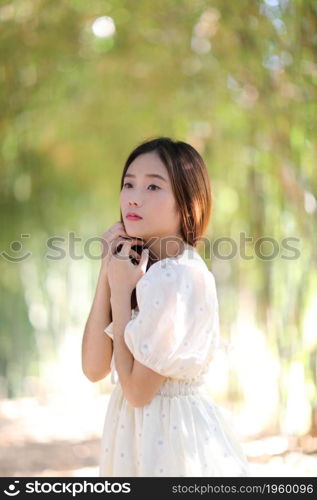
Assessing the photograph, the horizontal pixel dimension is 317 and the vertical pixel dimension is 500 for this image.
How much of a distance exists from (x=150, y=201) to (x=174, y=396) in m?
0.40

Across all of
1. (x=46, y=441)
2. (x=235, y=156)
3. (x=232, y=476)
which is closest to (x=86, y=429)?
(x=46, y=441)

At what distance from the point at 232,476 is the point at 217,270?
3.63 metres

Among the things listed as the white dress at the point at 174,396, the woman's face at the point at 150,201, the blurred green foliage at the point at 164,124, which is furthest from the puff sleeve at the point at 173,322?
the blurred green foliage at the point at 164,124

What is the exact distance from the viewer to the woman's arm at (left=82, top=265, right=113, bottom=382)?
150cm

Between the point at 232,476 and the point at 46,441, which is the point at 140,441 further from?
the point at 46,441

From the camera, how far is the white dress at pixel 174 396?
4.41ft

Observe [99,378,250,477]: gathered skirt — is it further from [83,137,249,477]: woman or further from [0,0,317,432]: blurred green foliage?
[0,0,317,432]: blurred green foliage

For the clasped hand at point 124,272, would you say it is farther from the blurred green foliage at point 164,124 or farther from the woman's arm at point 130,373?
the blurred green foliage at point 164,124

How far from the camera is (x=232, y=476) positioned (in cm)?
142

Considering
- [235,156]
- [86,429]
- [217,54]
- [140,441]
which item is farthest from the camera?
[235,156]

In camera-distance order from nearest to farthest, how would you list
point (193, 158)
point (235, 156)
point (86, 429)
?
point (193, 158) → point (86, 429) → point (235, 156)

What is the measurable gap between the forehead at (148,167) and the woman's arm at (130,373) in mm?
288

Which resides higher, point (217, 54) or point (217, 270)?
point (217, 54)

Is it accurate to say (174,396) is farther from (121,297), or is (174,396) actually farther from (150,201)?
(150,201)
